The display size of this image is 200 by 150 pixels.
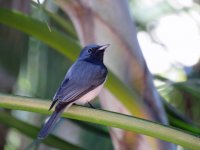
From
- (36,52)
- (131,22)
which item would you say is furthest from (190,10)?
(131,22)

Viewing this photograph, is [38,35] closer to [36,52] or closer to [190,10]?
[36,52]

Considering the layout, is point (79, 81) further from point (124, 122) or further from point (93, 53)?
point (124, 122)

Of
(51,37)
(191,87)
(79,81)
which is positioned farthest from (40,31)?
(191,87)

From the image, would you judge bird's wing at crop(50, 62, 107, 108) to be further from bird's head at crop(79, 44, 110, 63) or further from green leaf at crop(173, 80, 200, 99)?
green leaf at crop(173, 80, 200, 99)

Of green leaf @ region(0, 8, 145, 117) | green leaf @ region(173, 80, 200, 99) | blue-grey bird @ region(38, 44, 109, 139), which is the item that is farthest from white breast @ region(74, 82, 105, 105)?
green leaf @ region(173, 80, 200, 99)

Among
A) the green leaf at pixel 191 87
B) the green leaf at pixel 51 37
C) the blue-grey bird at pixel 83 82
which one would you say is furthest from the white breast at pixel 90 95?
the green leaf at pixel 191 87

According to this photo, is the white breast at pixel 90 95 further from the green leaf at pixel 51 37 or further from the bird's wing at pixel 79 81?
the green leaf at pixel 51 37

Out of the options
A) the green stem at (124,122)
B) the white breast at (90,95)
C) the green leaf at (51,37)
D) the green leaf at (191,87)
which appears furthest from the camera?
the green leaf at (191,87)
